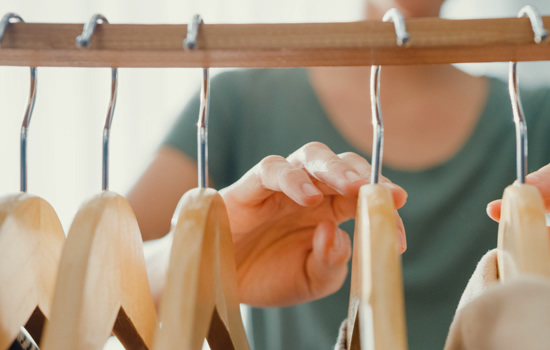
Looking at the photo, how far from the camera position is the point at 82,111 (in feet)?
3.65

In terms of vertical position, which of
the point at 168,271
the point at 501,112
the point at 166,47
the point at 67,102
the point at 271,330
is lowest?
the point at 271,330

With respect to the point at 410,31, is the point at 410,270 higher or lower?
lower

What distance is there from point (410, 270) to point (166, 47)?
0.59 m

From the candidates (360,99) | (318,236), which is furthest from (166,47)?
(360,99)

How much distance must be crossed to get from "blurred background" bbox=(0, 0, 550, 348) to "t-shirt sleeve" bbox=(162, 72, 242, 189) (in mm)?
324

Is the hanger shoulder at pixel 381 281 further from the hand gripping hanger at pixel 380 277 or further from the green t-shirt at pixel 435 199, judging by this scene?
the green t-shirt at pixel 435 199

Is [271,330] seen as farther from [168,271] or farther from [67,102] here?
[67,102]

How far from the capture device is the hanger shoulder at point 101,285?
8.1 inches

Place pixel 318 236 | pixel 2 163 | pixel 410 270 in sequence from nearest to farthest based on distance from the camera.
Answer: pixel 318 236, pixel 410 270, pixel 2 163

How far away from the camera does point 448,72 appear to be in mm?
777

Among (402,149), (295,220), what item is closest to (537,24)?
(295,220)

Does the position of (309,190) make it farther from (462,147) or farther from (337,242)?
(462,147)

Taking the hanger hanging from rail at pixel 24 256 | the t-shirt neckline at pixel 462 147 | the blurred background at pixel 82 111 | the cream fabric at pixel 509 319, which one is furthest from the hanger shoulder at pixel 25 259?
the blurred background at pixel 82 111

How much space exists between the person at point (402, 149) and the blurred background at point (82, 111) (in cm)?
36
